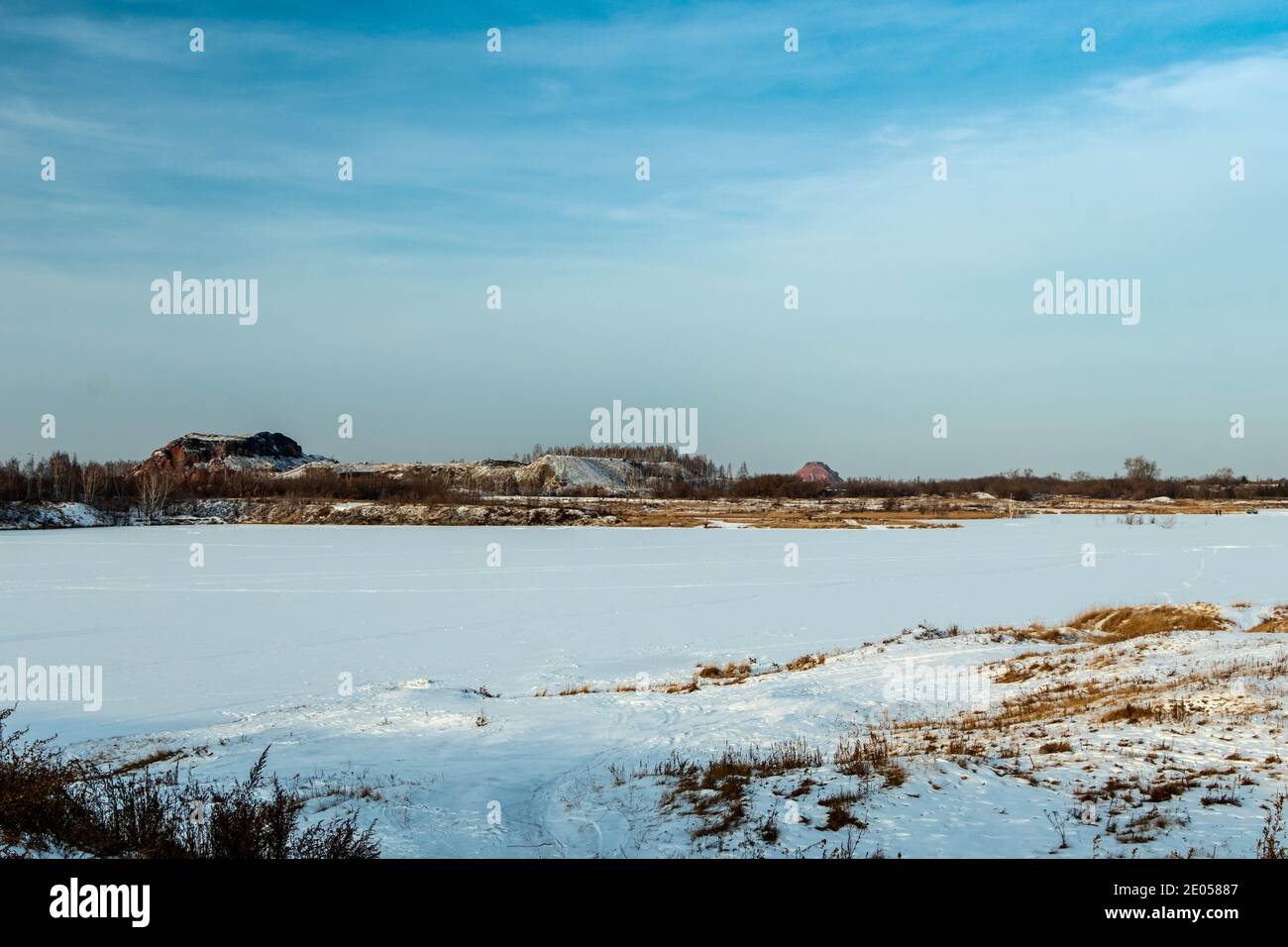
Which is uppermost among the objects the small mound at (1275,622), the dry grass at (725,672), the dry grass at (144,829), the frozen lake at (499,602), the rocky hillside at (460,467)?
the rocky hillside at (460,467)

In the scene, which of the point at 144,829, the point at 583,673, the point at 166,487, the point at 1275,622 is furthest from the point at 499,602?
the point at 166,487

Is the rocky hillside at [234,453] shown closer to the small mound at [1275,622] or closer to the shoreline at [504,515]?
the shoreline at [504,515]

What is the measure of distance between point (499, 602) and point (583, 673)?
33.8 ft

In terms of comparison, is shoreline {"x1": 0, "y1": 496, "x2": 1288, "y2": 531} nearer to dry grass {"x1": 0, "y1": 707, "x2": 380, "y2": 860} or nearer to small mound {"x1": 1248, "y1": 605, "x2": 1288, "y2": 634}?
small mound {"x1": 1248, "y1": 605, "x2": 1288, "y2": 634}

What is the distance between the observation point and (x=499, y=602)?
27297 mm

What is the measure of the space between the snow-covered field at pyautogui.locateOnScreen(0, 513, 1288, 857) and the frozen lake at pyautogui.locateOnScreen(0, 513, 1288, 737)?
0.42 feet

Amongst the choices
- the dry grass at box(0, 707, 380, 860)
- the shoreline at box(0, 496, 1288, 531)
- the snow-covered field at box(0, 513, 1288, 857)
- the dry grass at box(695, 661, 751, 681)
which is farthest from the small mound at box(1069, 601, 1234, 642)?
the shoreline at box(0, 496, 1288, 531)

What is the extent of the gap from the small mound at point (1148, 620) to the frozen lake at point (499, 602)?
2.90 metres

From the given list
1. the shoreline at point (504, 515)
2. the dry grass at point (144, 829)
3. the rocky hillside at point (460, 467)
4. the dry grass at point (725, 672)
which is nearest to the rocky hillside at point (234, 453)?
the rocky hillside at point (460, 467)

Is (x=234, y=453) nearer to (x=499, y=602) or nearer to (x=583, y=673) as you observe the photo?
(x=499, y=602)

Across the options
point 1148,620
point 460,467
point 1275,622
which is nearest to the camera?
point 1275,622

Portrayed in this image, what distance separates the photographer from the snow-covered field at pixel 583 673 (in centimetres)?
775
